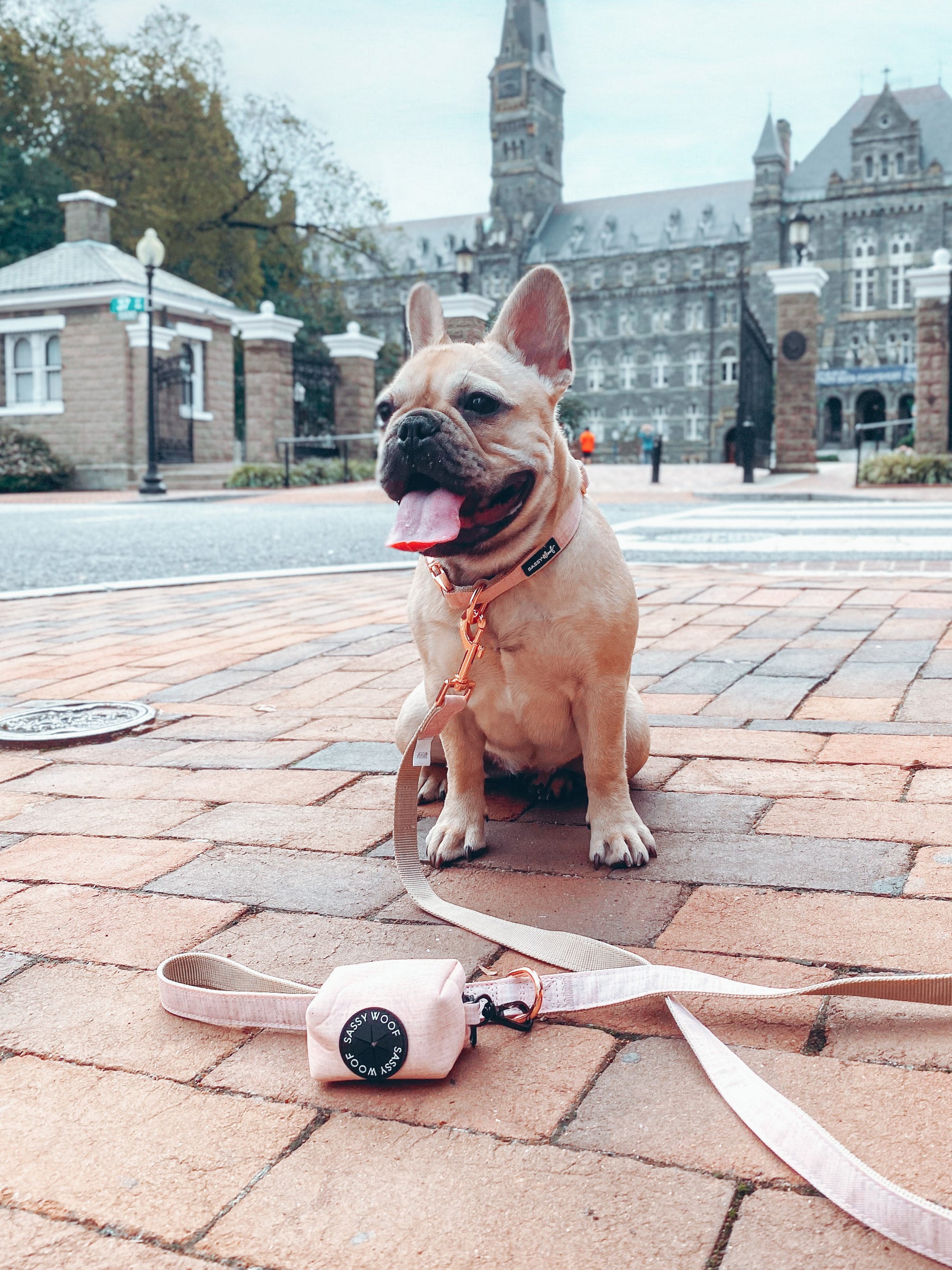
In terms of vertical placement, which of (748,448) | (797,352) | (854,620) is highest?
(797,352)

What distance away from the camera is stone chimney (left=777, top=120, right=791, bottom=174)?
6412cm

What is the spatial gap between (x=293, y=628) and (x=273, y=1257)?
13.8 ft

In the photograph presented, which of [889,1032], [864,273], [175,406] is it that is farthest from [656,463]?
[864,273]

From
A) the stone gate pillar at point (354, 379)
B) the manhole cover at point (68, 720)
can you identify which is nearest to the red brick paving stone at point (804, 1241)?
the manhole cover at point (68, 720)

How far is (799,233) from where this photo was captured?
2033cm

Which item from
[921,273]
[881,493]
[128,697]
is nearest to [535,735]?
A: [128,697]

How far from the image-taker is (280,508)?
54.9 feet

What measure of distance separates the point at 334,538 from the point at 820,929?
9.13 metres

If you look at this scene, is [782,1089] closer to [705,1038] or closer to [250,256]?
[705,1038]

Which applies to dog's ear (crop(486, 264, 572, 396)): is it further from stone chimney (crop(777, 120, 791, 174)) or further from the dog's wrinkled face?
stone chimney (crop(777, 120, 791, 174))

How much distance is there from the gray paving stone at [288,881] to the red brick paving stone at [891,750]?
1.31 m

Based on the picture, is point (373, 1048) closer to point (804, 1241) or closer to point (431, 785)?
point (804, 1241)

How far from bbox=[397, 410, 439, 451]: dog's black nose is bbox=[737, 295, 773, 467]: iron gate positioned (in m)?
17.0

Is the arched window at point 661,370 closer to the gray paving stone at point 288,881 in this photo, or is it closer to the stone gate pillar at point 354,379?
the stone gate pillar at point 354,379
